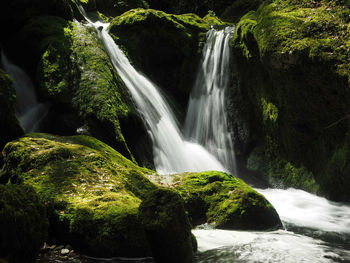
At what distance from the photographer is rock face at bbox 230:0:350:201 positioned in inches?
278

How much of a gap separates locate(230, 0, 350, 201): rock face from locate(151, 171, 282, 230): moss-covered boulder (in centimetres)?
330

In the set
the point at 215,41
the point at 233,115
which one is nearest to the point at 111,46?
the point at 215,41

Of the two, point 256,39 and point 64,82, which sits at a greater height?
point 256,39

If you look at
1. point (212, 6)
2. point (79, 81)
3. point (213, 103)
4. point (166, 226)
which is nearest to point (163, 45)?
point (213, 103)

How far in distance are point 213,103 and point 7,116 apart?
29.6 feet

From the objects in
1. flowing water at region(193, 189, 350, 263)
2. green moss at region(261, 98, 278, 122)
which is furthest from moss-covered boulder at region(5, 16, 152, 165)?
green moss at region(261, 98, 278, 122)

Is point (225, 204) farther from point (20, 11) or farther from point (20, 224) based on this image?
point (20, 11)

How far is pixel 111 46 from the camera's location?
1225cm

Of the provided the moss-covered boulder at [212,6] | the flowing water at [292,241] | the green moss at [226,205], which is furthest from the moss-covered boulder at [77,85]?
the moss-covered boulder at [212,6]

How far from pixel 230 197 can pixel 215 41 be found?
9.37 meters

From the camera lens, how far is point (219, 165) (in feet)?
36.3

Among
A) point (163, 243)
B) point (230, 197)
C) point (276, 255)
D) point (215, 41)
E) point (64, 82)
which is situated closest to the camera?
point (163, 243)

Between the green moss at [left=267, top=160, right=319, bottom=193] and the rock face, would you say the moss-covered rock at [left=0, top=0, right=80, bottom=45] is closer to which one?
the rock face

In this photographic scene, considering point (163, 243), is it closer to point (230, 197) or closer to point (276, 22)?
point (230, 197)
